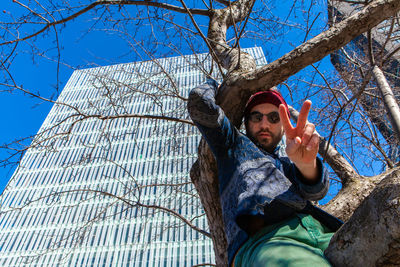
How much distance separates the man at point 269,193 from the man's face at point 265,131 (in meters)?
0.02

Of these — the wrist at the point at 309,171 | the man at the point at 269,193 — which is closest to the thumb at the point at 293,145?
the man at the point at 269,193

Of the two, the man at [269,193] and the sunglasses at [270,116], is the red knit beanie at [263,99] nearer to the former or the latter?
the sunglasses at [270,116]

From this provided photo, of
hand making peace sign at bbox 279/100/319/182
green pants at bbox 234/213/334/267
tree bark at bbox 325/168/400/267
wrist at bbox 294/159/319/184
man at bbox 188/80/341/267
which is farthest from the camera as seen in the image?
wrist at bbox 294/159/319/184

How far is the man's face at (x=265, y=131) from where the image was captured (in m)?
1.96

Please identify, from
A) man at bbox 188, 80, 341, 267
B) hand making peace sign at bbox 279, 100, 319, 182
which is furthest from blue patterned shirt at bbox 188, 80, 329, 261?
hand making peace sign at bbox 279, 100, 319, 182

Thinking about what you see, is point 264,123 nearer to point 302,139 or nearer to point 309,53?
point 309,53

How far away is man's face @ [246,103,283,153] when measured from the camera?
1.96m

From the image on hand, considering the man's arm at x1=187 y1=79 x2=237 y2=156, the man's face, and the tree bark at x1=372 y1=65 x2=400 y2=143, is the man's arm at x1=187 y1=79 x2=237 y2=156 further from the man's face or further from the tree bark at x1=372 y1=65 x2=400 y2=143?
the tree bark at x1=372 y1=65 x2=400 y2=143

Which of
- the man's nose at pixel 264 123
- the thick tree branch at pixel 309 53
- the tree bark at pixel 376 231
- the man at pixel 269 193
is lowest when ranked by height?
the tree bark at pixel 376 231

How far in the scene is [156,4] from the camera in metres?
3.33

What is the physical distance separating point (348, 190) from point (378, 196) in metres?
1.75

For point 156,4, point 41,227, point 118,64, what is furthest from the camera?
point 41,227

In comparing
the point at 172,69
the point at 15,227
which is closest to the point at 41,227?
the point at 15,227

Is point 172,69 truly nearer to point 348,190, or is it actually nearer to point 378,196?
point 348,190
